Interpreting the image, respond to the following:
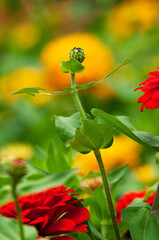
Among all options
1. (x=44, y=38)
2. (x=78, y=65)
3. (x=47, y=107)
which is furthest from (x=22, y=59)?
(x=78, y=65)

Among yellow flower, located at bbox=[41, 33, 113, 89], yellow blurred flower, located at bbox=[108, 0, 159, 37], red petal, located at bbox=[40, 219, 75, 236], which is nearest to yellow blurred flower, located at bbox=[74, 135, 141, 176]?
yellow flower, located at bbox=[41, 33, 113, 89]

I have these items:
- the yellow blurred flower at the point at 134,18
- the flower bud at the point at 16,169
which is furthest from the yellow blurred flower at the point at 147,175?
the yellow blurred flower at the point at 134,18

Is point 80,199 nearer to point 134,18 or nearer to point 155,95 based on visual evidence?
point 155,95

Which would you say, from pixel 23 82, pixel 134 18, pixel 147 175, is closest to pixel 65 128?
pixel 147 175

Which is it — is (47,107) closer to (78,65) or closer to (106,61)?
(106,61)

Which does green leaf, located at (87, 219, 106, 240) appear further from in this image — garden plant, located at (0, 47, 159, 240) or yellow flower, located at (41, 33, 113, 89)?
yellow flower, located at (41, 33, 113, 89)

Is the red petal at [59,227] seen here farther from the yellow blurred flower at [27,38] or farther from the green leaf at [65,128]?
the yellow blurred flower at [27,38]
